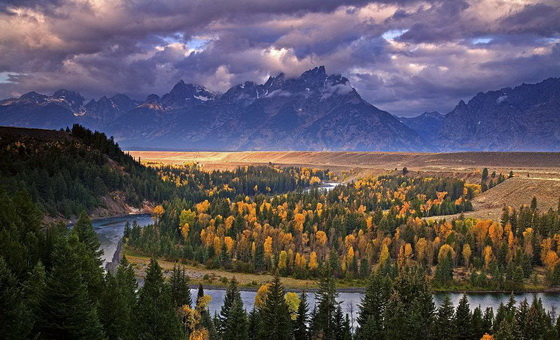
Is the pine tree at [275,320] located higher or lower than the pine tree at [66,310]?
lower

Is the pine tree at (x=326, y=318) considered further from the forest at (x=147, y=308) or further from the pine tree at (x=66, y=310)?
the pine tree at (x=66, y=310)

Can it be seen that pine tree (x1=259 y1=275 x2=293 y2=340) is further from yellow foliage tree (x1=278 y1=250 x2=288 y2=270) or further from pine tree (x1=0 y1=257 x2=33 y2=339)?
yellow foliage tree (x1=278 y1=250 x2=288 y2=270)

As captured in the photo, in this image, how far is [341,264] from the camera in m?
134

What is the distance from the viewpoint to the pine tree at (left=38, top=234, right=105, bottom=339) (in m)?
37.3

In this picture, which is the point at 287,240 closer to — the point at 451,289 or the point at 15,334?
the point at 451,289

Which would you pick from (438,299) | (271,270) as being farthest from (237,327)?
(271,270)

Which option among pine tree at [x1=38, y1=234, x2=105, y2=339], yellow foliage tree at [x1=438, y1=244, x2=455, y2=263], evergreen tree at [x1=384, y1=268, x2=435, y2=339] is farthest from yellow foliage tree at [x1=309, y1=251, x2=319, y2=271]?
pine tree at [x1=38, y1=234, x2=105, y2=339]

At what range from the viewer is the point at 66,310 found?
37.5 meters

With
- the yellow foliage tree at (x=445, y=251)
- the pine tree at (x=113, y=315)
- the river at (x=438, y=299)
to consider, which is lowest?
the river at (x=438, y=299)

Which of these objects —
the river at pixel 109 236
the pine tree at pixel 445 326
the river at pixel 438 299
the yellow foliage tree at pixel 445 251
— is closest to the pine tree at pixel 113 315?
the pine tree at pixel 445 326

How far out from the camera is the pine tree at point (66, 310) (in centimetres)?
3731

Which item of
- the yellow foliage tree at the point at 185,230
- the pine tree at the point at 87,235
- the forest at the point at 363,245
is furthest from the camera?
the yellow foliage tree at the point at 185,230

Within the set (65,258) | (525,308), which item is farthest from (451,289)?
(65,258)

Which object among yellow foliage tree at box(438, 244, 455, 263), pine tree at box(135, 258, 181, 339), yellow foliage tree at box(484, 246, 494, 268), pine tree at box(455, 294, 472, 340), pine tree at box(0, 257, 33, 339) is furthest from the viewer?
yellow foliage tree at box(438, 244, 455, 263)
